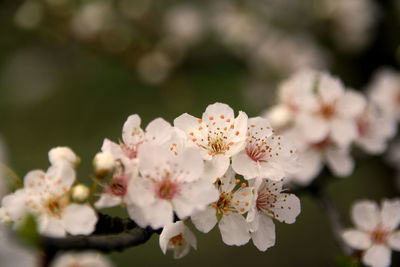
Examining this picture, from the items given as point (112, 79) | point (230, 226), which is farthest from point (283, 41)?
point (112, 79)

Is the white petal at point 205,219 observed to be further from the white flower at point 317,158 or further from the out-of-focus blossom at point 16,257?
the white flower at point 317,158

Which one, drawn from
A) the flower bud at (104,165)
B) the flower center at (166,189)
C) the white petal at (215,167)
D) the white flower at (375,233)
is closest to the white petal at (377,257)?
the white flower at (375,233)

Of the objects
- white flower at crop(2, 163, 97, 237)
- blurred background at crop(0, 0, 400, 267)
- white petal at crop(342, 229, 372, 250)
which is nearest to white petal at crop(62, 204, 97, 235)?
white flower at crop(2, 163, 97, 237)

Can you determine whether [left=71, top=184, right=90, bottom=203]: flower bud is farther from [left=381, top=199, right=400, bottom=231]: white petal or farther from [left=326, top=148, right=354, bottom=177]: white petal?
[left=326, top=148, right=354, bottom=177]: white petal

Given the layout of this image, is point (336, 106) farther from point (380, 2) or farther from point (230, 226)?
point (380, 2)

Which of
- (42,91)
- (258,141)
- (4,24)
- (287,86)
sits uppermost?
(42,91)
